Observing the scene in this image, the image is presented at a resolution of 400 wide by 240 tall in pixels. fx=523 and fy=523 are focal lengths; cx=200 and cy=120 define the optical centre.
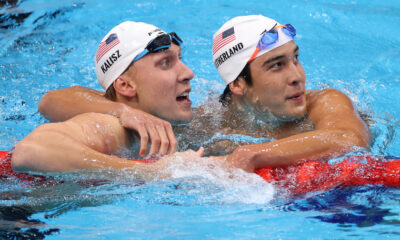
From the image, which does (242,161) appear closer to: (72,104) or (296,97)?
(296,97)

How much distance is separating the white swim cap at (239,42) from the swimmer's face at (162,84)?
46 centimetres

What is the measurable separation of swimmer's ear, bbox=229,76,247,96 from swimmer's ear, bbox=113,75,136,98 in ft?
2.80

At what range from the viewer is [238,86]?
14.4 feet

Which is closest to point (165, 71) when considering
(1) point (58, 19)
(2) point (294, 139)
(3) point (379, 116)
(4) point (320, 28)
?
(2) point (294, 139)

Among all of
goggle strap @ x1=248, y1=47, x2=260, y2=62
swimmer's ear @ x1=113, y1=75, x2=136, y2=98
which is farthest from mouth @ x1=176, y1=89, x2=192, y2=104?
goggle strap @ x1=248, y1=47, x2=260, y2=62

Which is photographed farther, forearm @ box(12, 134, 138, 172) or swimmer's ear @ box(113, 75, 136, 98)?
swimmer's ear @ box(113, 75, 136, 98)

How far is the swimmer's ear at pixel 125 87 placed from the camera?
4.08 metres

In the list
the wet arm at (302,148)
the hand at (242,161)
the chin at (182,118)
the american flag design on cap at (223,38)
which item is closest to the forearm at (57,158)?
the hand at (242,161)

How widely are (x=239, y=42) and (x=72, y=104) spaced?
1.42 meters

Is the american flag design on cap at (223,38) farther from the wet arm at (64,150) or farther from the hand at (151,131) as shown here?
the wet arm at (64,150)

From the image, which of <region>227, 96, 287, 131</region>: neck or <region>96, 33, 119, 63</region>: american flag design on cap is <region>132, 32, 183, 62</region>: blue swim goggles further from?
<region>227, 96, 287, 131</region>: neck

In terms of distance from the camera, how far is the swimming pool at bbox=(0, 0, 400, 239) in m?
3.13

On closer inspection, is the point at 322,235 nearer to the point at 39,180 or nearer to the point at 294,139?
the point at 294,139

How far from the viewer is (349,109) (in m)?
3.87
